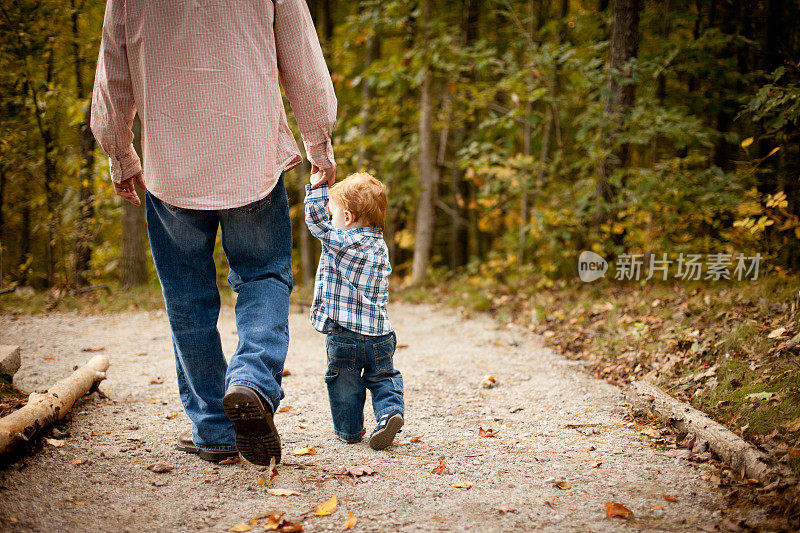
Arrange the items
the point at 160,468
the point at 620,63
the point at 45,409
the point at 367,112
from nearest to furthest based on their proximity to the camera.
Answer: the point at 160,468 → the point at 45,409 → the point at 620,63 → the point at 367,112

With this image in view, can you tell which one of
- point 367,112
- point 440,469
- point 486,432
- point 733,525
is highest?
point 367,112

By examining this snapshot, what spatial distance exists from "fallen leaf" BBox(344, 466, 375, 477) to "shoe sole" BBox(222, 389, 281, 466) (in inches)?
14.1

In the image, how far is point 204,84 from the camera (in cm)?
224

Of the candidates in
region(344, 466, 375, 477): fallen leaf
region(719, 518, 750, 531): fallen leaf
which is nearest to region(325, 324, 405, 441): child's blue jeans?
region(344, 466, 375, 477): fallen leaf

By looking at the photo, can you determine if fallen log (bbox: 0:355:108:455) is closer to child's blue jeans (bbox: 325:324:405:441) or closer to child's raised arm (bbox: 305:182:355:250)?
child's blue jeans (bbox: 325:324:405:441)

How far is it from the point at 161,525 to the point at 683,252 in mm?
6152

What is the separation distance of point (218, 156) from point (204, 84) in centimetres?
28

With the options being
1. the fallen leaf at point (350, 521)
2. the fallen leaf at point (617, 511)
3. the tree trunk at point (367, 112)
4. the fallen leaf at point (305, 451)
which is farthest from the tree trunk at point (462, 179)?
the fallen leaf at point (350, 521)

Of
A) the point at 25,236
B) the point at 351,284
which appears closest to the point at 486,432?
the point at 351,284

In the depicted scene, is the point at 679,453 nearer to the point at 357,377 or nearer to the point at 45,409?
the point at 357,377

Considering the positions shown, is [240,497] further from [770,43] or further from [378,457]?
[770,43]

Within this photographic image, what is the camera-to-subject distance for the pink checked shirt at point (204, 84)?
87.2 inches

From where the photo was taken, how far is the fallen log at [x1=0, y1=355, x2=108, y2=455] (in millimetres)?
2430

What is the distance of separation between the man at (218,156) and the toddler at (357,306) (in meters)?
0.31
